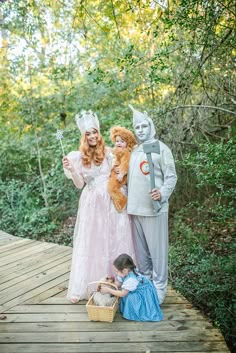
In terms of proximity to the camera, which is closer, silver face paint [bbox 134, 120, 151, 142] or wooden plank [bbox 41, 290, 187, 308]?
silver face paint [bbox 134, 120, 151, 142]

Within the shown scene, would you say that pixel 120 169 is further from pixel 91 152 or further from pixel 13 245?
pixel 13 245

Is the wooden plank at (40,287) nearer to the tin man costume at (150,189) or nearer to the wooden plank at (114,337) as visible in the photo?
the wooden plank at (114,337)

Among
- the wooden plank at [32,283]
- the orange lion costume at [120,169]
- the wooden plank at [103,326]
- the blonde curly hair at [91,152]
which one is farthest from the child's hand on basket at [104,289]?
the blonde curly hair at [91,152]

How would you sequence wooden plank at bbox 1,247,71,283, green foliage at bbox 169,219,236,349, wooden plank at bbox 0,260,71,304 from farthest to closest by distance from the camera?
wooden plank at bbox 1,247,71,283 < green foliage at bbox 169,219,236,349 < wooden plank at bbox 0,260,71,304

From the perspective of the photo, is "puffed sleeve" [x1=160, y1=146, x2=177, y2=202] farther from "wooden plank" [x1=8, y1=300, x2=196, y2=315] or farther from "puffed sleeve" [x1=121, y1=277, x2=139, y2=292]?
"wooden plank" [x1=8, y1=300, x2=196, y2=315]

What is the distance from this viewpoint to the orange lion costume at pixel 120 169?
3.12 meters

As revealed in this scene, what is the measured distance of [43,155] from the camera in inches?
291

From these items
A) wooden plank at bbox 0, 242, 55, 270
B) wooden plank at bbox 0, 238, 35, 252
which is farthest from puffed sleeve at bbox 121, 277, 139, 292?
wooden plank at bbox 0, 238, 35, 252

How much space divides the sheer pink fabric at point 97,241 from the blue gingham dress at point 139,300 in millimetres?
362

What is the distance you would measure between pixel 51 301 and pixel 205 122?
3.44 meters

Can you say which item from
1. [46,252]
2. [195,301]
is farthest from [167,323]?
[46,252]

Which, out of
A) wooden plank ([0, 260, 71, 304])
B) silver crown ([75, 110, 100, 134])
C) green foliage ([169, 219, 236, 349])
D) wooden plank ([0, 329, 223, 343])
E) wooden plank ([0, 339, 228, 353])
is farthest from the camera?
green foliage ([169, 219, 236, 349])

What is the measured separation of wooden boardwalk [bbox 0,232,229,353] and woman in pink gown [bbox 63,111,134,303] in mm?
287

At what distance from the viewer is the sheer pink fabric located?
3.14 meters
